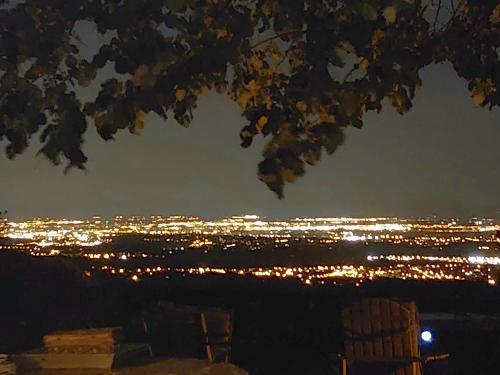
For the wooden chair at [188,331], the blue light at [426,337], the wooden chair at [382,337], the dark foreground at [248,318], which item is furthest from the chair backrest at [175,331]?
the blue light at [426,337]

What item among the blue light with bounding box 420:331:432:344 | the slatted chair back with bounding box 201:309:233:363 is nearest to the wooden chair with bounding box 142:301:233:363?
the slatted chair back with bounding box 201:309:233:363

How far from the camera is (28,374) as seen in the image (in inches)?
283

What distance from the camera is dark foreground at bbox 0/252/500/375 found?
46.1ft

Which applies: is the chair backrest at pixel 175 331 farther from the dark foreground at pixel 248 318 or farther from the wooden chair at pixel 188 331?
the dark foreground at pixel 248 318

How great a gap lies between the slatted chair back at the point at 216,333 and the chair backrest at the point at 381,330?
134 cm

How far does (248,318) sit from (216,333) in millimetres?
8531

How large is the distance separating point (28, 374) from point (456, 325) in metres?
9.06

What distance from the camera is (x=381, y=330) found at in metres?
9.62

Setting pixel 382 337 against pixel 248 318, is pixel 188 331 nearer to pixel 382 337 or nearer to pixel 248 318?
pixel 382 337

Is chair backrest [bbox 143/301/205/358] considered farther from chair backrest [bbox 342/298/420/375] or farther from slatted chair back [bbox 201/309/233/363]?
chair backrest [bbox 342/298/420/375]

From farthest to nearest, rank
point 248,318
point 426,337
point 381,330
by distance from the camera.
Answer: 1. point 248,318
2. point 426,337
3. point 381,330

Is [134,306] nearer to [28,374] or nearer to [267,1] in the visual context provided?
[28,374]

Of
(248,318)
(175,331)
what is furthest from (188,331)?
(248,318)

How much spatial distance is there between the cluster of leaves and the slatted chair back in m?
5.36
